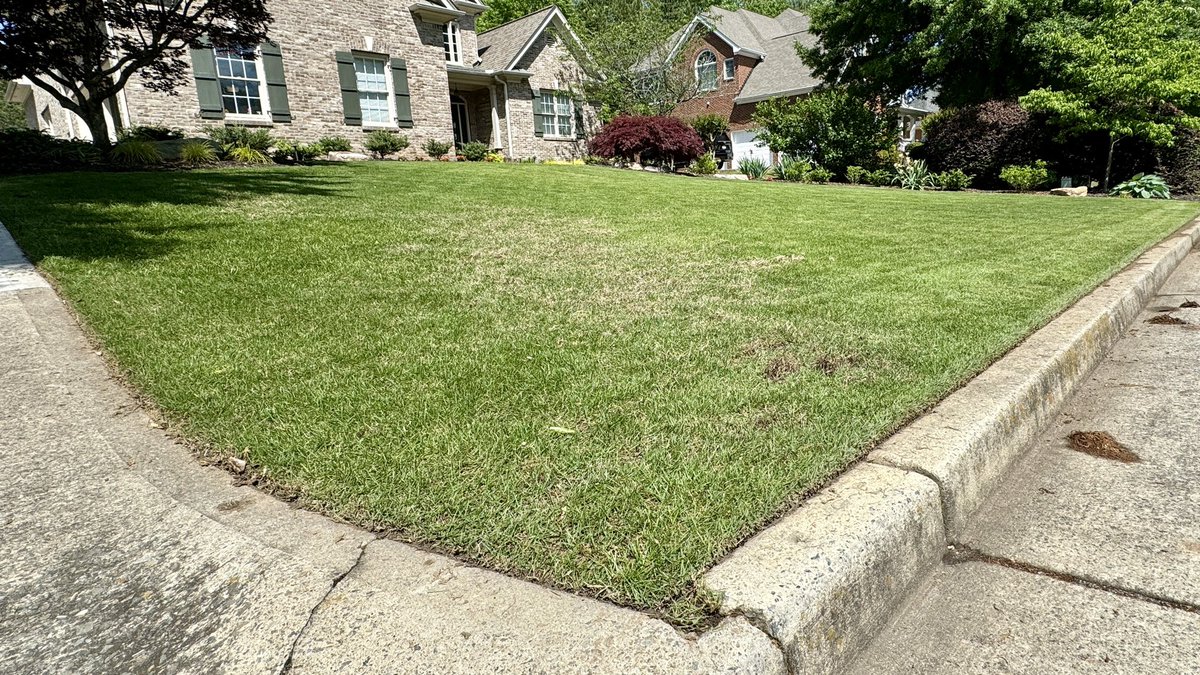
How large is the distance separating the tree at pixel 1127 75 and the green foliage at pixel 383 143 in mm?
14678

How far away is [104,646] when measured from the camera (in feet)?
4.39

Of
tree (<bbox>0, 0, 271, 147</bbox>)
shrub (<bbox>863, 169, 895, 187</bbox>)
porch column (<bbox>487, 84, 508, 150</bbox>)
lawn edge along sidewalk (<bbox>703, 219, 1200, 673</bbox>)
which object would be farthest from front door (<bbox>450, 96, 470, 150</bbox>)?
lawn edge along sidewalk (<bbox>703, 219, 1200, 673</bbox>)

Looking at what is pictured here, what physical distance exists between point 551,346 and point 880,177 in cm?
1549

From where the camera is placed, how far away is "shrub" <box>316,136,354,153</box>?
14.5 m

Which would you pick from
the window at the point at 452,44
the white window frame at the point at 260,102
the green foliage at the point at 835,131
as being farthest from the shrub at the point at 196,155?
the green foliage at the point at 835,131

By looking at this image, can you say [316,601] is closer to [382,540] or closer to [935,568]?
[382,540]

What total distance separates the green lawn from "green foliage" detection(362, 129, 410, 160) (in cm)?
886

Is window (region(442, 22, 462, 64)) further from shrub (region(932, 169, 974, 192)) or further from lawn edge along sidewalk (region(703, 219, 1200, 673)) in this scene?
lawn edge along sidewalk (region(703, 219, 1200, 673))

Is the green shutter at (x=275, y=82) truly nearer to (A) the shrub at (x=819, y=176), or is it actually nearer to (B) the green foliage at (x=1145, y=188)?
(A) the shrub at (x=819, y=176)

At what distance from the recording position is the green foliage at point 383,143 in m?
15.6

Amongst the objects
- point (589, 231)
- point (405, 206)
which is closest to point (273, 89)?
point (405, 206)

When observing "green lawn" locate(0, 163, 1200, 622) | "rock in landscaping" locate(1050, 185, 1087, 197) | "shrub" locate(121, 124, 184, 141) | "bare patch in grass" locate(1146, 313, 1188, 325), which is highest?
"shrub" locate(121, 124, 184, 141)

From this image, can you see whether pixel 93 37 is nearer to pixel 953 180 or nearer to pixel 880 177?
pixel 880 177

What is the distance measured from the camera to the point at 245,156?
1207 centimetres
